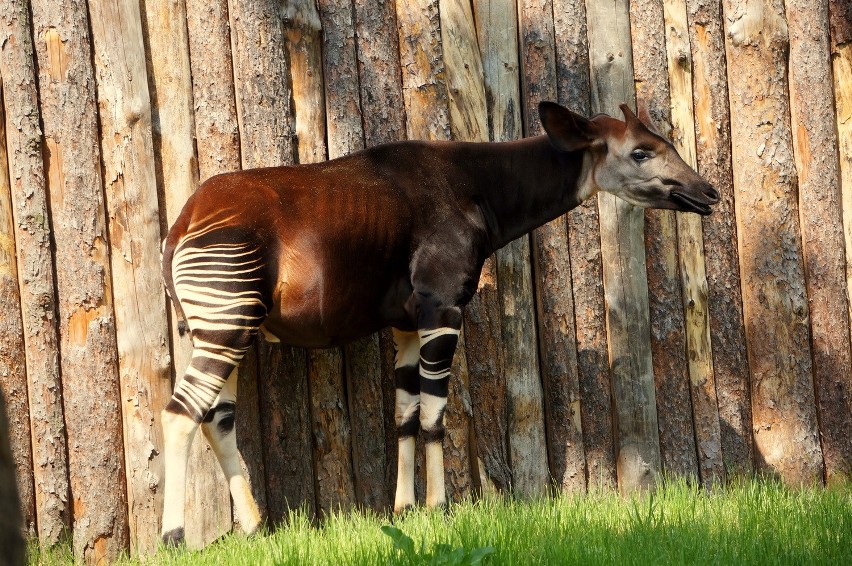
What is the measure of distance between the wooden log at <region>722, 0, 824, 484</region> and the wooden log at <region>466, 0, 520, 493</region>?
179 centimetres

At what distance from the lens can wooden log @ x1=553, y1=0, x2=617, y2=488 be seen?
705 cm

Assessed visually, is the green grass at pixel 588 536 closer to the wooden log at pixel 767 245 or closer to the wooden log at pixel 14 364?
the wooden log at pixel 14 364

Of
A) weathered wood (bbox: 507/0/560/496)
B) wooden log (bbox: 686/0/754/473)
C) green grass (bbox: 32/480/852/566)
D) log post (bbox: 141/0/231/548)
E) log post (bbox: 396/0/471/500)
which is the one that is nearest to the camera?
green grass (bbox: 32/480/852/566)

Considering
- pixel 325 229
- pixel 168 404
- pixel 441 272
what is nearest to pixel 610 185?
pixel 441 272

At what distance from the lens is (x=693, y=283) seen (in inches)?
288

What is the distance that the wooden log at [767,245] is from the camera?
7.49 meters

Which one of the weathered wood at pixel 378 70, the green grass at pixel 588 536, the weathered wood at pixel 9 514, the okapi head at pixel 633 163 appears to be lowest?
the green grass at pixel 588 536

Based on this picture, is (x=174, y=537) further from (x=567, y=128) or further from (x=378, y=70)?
(x=567, y=128)

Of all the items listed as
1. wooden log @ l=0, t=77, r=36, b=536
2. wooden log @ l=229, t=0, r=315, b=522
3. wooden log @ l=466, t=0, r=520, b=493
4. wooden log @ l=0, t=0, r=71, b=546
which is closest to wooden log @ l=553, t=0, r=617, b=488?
wooden log @ l=466, t=0, r=520, b=493

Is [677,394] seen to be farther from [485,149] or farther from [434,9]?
[434,9]

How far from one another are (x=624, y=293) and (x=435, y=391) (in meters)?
1.78

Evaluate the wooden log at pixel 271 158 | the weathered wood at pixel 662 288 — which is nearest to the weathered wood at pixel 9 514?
the wooden log at pixel 271 158

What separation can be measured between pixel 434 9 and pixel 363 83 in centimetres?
73

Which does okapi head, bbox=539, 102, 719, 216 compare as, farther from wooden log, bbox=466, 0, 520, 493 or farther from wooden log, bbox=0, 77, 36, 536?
wooden log, bbox=0, 77, 36, 536
